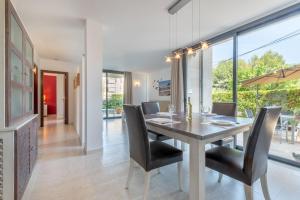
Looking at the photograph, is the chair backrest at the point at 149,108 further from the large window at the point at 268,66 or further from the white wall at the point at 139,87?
the white wall at the point at 139,87

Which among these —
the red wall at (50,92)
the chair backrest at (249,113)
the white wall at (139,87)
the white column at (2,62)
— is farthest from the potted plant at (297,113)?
the red wall at (50,92)

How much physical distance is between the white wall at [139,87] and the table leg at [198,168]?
7.15m

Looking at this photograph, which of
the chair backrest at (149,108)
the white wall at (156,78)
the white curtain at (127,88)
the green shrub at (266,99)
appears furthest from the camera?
the white curtain at (127,88)

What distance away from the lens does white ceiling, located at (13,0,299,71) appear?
243 cm

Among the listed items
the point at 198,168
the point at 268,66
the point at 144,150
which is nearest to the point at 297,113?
the point at 268,66

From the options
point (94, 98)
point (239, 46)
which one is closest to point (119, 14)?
point (94, 98)

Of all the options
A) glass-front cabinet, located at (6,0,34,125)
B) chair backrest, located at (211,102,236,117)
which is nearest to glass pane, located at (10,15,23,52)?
glass-front cabinet, located at (6,0,34,125)

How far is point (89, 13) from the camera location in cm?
270

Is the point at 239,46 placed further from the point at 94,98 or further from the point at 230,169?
the point at 94,98

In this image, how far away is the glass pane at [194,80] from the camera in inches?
178

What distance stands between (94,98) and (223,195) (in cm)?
251

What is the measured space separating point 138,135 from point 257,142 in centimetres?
101

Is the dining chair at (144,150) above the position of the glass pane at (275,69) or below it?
below

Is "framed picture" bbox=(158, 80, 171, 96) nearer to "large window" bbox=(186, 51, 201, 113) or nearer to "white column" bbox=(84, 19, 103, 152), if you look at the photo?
"large window" bbox=(186, 51, 201, 113)
